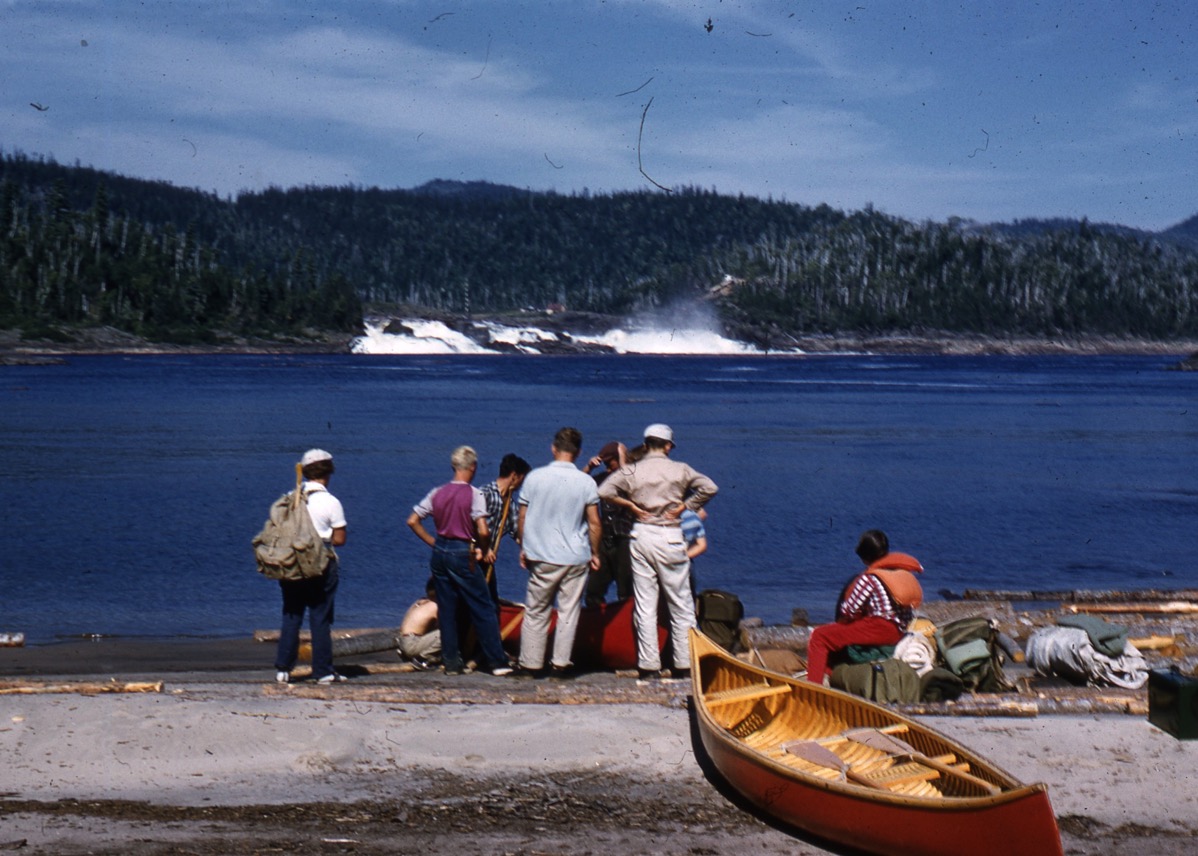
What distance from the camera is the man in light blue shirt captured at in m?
9.38

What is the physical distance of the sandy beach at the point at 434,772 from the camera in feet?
21.5

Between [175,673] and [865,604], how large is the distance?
6.46 m

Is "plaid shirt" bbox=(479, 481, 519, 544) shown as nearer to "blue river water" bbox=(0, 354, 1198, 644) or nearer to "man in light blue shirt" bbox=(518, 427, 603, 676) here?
"man in light blue shirt" bbox=(518, 427, 603, 676)

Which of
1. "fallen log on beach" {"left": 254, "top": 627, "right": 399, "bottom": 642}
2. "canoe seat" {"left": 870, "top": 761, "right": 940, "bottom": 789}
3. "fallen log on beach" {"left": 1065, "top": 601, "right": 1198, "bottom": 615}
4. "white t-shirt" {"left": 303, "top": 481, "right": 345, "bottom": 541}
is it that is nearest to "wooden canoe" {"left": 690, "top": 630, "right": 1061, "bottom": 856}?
"canoe seat" {"left": 870, "top": 761, "right": 940, "bottom": 789}

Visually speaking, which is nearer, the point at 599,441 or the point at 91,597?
the point at 91,597

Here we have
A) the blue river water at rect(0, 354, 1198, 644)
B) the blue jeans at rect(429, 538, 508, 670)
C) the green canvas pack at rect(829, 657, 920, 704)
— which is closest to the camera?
the green canvas pack at rect(829, 657, 920, 704)

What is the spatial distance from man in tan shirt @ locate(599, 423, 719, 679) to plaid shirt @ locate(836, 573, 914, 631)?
3.74 ft

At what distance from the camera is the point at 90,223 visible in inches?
7023

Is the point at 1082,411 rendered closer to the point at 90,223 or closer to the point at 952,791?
the point at 952,791

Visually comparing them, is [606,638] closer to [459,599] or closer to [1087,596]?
[459,599]

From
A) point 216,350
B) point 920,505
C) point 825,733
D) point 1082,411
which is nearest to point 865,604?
point 825,733

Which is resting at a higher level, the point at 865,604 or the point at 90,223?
the point at 90,223

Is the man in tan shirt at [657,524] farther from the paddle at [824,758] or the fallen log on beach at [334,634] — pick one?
the fallen log on beach at [334,634]

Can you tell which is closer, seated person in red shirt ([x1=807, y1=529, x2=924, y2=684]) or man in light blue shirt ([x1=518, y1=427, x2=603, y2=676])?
seated person in red shirt ([x1=807, y1=529, x2=924, y2=684])
